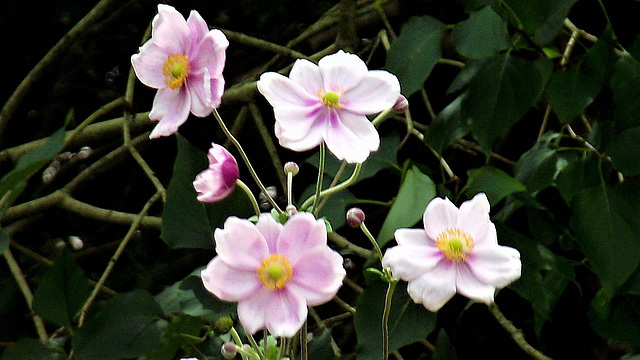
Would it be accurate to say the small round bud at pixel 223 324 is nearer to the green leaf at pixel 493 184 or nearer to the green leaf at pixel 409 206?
the green leaf at pixel 409 206

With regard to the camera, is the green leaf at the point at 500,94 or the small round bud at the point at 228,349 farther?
the green leaf at the point at 500,94

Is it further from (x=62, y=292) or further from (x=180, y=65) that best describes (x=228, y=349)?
(x=62, y=292)

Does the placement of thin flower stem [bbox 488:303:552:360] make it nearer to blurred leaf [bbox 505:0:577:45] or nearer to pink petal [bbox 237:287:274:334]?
blurred leaf [bbox 505:0:577:45]

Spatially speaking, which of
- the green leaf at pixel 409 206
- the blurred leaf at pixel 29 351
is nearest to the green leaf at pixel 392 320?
the green leaf at pixel 409 206

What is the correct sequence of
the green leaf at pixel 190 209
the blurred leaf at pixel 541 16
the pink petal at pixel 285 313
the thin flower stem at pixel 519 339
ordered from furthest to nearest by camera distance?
the thin flower stem at pixel 519 339
the blurred leaf at pixel 541 16
the green leaf at pixel 190 209
the pink petal at pixel 285 313

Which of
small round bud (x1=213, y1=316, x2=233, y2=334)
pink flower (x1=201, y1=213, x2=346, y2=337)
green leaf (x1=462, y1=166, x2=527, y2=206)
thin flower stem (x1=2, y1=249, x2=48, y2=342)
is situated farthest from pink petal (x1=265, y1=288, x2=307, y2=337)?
thin flower stem (x1=2, y1=249, x2=48, y2=342)
